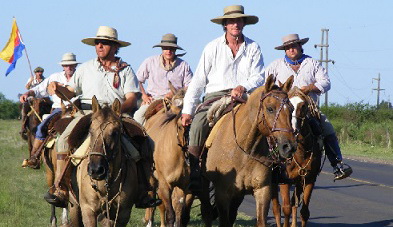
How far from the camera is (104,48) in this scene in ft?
41.4

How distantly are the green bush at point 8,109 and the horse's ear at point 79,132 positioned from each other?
100298 millimetres

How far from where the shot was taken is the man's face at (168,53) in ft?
56.9

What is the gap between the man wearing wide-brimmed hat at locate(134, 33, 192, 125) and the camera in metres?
17.3

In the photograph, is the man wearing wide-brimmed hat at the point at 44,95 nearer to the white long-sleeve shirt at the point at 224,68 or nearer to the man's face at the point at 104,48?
the man's face at the point at 104,48

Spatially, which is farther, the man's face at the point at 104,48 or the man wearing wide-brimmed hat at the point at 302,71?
the man wearing wide-brimmed hat at the point at 302,71

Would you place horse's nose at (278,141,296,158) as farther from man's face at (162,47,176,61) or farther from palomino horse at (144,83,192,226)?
man's face at (162,47,176,61)

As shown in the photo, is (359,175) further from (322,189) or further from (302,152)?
(302,152)

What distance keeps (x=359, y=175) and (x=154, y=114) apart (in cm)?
1313

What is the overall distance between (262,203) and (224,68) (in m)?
2.22

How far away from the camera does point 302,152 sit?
48.2 feet

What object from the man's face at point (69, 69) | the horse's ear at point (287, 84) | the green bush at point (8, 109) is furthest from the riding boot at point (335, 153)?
the green bush at point (8, 109)

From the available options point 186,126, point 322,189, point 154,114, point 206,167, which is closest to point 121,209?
point 206,167

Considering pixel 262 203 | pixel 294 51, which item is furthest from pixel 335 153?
pixel 262 203

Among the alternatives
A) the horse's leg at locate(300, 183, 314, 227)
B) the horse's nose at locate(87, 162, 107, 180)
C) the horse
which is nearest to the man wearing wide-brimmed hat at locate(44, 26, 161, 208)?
the horse
